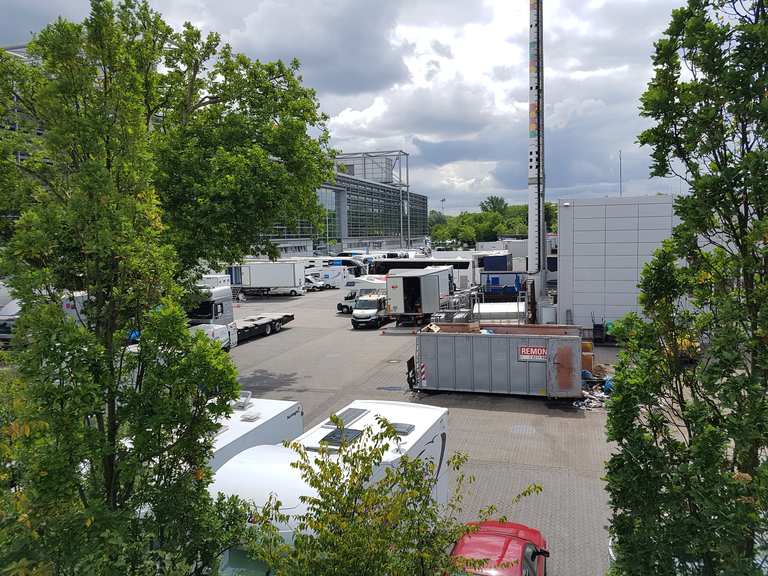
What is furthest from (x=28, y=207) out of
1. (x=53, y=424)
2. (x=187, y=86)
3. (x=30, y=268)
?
(x=187, y=86)

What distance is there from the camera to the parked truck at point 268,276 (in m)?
47.0

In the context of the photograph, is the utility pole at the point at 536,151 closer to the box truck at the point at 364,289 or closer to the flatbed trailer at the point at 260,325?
the box truck at the point at 364,289

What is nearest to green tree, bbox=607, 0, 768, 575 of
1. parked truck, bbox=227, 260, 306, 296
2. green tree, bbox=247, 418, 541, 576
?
green tree, bbox=247, 418, 541, 576

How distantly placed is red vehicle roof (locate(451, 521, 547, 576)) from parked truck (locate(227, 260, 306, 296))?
1567 inches

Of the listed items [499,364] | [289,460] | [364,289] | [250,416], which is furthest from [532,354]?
[364,289]

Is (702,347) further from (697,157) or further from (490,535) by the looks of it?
(490,535)

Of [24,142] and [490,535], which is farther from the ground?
[24,142]

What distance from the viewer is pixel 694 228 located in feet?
15.9

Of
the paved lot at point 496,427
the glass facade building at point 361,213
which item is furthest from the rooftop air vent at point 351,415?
the glass facade building at point 361,213

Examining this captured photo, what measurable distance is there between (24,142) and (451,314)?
67.5 feet

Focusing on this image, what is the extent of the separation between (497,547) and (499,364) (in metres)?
10.2

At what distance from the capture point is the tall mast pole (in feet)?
102

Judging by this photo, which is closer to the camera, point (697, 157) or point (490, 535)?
point (697, 157)

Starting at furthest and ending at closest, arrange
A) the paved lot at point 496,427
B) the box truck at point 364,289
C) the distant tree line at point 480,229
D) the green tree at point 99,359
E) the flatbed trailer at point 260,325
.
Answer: the distant tree line at point 480,229, the box truck at point 364,289, the flatbed trailer at point 260,325, the paved lot at point 496,427, the green tree at point 99,359
